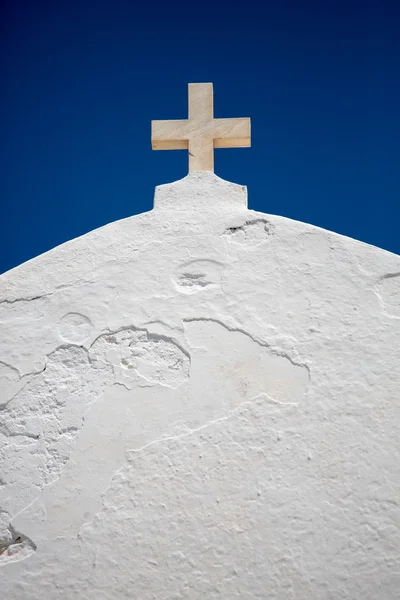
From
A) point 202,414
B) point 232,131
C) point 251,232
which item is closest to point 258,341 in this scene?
point 202,414

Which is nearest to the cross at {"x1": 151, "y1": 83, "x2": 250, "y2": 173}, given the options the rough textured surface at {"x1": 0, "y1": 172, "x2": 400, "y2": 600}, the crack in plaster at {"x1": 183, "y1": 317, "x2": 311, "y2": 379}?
the rough textured surface at {"x1": 0, "y1": 172, "x2": 400, "y2": 600}

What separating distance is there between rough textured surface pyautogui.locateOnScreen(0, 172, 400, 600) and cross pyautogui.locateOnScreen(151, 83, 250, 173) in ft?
1.23

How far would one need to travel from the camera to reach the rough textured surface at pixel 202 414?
1.90 metres

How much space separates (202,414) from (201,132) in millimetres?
1387

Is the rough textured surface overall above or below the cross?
below

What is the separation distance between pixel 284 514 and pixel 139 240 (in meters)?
1.26

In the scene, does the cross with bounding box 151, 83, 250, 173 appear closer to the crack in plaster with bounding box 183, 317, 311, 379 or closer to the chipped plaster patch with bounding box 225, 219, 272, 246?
the chipped plaster patch with bounding box 225, 219, 272, 246

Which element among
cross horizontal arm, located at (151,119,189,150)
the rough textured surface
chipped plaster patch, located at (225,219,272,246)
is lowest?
the rough textured surface

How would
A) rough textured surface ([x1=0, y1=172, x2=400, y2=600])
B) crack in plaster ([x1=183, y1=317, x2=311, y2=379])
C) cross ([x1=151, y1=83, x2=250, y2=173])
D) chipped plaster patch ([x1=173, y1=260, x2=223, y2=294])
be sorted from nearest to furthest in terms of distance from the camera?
rough textured surface ([x1=0, y1=172, x2=400, y2=600])
crack in plaster ([x1=183, y1=317, x2=311, y2=379])
chipped plaster patch ([x1=173, y1=260, x2=223, y2=294])
cross ([x1=151, y1=83, x2=250, y2=173])

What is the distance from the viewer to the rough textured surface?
190cm

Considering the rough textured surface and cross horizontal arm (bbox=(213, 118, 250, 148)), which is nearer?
the rough textured surface

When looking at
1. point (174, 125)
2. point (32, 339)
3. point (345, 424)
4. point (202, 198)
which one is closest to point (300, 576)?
point (345, 424)

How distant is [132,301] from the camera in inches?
88.4

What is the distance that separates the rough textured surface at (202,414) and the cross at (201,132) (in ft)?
1.23
